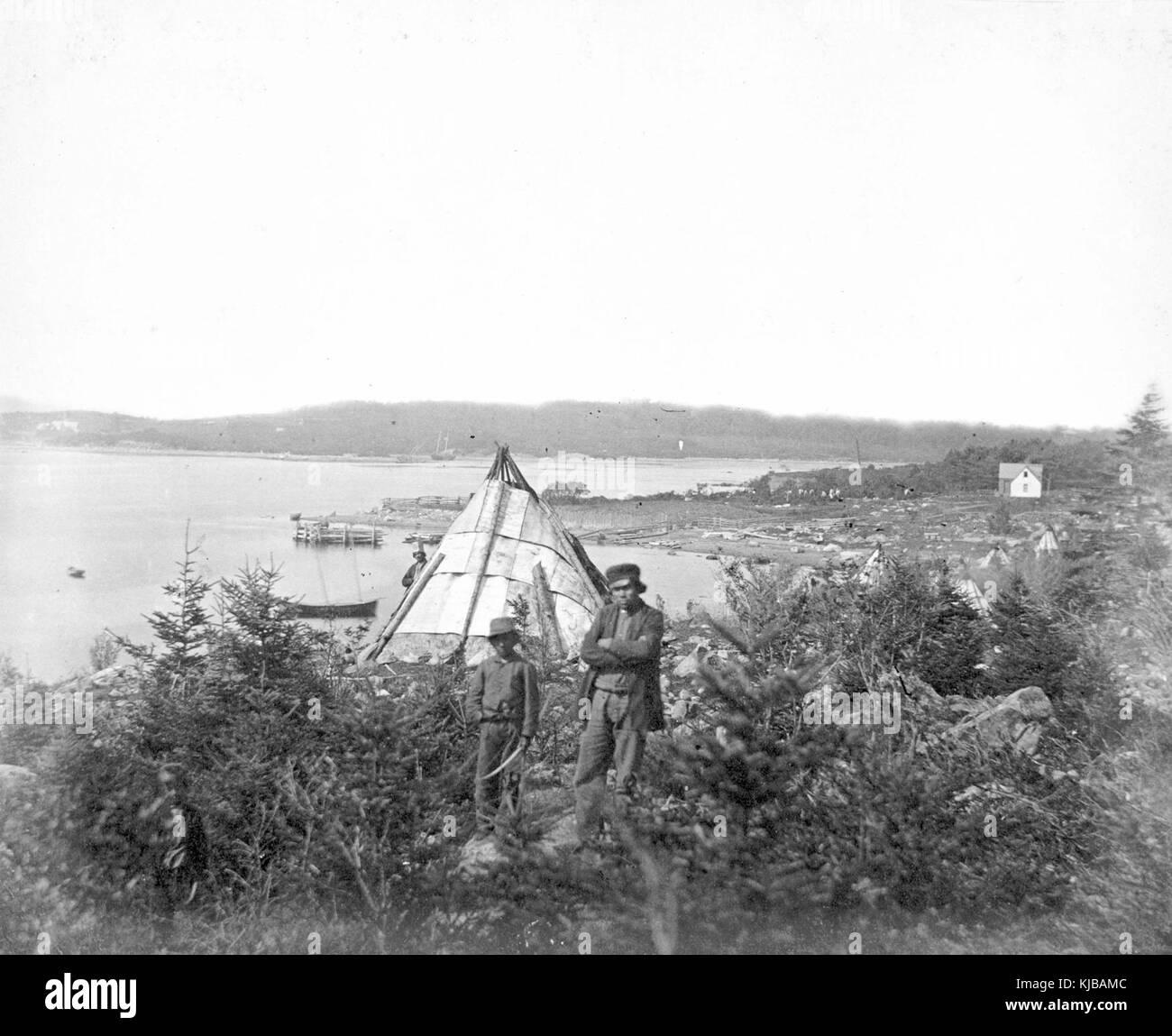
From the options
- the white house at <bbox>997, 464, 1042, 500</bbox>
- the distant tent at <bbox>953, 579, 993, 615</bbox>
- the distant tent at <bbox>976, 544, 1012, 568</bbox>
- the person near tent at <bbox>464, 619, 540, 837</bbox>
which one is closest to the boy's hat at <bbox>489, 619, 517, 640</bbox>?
the person near tent at <bbox>464, 619, 540, 837</bbox>

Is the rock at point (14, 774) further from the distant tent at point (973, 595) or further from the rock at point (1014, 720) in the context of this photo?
the distant tent at point (973, 595)

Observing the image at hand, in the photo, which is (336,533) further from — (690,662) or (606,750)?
(690,662)

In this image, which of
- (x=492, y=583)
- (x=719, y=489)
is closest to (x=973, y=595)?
(x=719, y=489)

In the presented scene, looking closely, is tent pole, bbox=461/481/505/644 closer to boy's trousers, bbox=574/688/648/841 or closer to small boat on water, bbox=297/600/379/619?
small boat on water, bbox=297/600/379/619

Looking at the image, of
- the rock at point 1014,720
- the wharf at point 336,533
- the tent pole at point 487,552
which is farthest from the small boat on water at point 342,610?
the rock at point 1014,720
